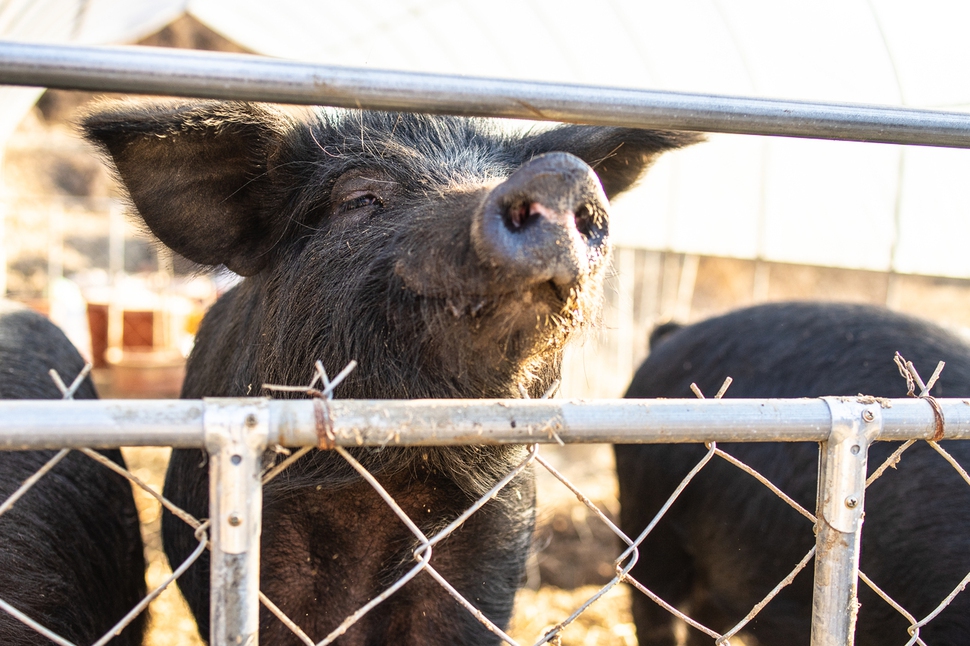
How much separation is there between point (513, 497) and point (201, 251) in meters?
1.34

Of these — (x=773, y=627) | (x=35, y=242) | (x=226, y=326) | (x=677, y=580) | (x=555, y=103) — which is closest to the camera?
(x=555, y=103)

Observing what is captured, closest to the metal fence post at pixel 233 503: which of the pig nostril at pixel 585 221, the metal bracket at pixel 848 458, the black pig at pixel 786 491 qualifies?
the pig nostril at pixel 585 221

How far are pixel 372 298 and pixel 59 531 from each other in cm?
161

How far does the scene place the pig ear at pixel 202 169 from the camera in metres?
2.06

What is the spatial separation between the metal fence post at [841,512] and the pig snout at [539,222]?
1.90ft

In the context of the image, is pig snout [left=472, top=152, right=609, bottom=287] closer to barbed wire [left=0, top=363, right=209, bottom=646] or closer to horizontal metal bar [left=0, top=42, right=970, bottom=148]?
horizontal metal bar [left=0, top=42, right=970, bottom=148]

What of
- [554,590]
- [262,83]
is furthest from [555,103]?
[554,590]

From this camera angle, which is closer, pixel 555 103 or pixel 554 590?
pixel 555 103

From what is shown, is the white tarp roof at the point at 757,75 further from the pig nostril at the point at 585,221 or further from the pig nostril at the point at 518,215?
the pig nostril at the point at 518,215

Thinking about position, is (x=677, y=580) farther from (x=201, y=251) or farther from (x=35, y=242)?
(x=35, y=242)

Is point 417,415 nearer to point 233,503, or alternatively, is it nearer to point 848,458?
point 233,503

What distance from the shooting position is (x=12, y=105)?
8.05 m

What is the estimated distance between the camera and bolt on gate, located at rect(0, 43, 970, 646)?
1183 mm

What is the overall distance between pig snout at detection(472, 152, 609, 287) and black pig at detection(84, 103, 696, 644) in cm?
5
